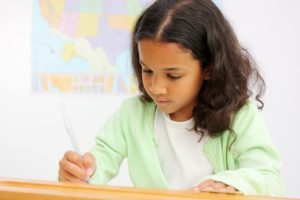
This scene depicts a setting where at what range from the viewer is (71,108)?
6.28 ft

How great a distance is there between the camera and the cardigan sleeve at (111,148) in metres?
0.87

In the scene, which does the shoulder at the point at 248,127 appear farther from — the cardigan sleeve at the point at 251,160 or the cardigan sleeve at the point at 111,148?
the cardigan sleeve at the point at 111,148

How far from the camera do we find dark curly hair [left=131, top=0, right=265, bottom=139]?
796 millimetres

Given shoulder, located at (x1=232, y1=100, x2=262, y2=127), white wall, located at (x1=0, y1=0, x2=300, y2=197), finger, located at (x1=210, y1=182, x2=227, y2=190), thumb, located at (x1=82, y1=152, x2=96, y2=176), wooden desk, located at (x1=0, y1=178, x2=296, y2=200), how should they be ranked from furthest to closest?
1. white wall, located at (x1=0, y1=0, x2=300, y2=197)
2. shoulder, located at (x1=232, y1=100, x2=262, y2=127)
3. thumb, located at (x1=82, y1=152, x2=96, y2=176)
4. finger, located at (x1=210, y1=182, x2=227, y2=190)
5. wooden desk, located at (x1=0, y1=178, x2=296, y2=200)

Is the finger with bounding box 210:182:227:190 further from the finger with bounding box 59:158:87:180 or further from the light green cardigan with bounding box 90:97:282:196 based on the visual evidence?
the finger with bounding box 59:158:87:180

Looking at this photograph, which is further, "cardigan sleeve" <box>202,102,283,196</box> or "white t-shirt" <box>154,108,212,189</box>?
"white t-shirt" <box>154,108,212,189</box>

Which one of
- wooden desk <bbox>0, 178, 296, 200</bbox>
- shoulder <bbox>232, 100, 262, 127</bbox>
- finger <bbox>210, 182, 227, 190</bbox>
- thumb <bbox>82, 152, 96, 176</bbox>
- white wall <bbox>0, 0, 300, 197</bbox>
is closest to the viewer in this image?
wooden desk <bbox>0, 178, 296, 200</bbox>

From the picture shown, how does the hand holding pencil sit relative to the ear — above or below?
below

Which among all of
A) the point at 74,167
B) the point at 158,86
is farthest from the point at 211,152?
the point at 74,167

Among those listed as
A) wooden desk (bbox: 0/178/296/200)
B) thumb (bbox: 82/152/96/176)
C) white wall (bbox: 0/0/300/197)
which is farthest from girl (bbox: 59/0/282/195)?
white wall (bbox: 0/0/300/197)

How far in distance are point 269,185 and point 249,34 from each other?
3.75 ft

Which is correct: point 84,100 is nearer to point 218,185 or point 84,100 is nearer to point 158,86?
point 158,86

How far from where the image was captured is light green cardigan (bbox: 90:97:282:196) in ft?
2.26

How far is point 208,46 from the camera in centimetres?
83
